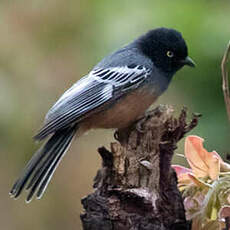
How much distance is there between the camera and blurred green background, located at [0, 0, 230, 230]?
2.74m

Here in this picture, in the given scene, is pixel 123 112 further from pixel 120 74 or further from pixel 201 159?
pixel 201 159

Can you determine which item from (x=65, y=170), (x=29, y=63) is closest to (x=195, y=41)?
(x=29, y=63)

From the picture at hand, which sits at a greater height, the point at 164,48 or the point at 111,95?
the point at 164,48

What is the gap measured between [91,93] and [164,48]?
573 millimetres

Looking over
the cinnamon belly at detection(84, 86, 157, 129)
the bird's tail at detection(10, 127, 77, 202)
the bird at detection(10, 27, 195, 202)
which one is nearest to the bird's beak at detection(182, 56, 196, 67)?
the bird at detection(10, 27, 195, 202)

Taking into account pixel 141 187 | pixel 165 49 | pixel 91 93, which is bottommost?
pixel 141 187

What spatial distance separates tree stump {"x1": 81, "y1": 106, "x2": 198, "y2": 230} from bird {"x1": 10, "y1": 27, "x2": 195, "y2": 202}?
0.66 m

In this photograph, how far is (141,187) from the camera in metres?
1.81

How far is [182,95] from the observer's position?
285 centimetres

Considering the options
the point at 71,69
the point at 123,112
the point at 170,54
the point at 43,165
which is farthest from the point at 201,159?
the point at 71,69

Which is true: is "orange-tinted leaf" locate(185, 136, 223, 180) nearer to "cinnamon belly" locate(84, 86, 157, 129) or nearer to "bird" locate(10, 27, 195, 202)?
"bird" locate(10, 27, 195, 202)

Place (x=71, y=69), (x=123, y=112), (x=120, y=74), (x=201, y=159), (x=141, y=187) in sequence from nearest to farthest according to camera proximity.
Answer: (x=201, y=159)
(x=141, y=187)
(x=123, y=112)
(x=120, y=74)
(x=71, y=69)

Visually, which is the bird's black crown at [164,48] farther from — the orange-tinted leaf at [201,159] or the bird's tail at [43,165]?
the orange-tinted leaf at [201,159]

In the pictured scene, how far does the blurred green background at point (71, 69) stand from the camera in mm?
2736
